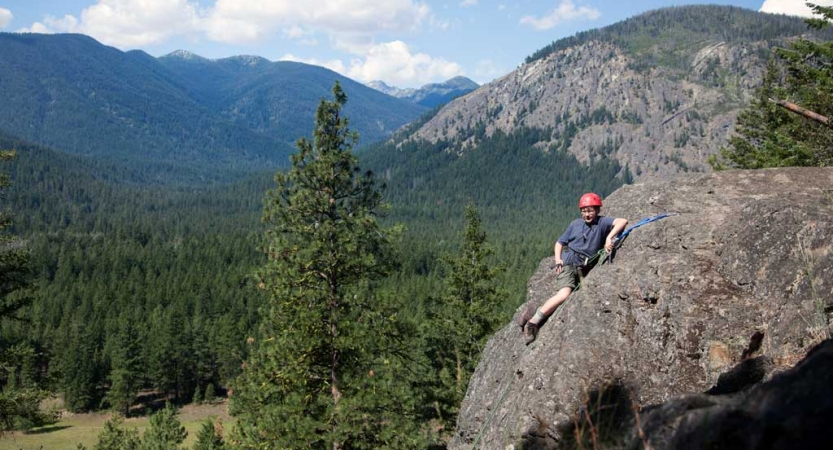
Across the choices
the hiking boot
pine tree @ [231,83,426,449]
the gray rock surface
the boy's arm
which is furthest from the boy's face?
pine tree @ [231,83,426,449]

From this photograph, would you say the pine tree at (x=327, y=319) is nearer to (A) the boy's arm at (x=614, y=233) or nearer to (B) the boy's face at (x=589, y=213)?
(B) the boy's face at (x=589, y=213)

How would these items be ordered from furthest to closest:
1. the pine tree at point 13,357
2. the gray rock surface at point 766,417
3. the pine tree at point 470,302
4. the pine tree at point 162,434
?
1. the pine tree at point 162,434
2. the pine tree at point 470,302
3. the pine tree at point 13,357
4. the gray rock surface at point 766,417

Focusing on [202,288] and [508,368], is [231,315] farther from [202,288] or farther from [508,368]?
[508,368]

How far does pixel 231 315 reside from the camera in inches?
3558

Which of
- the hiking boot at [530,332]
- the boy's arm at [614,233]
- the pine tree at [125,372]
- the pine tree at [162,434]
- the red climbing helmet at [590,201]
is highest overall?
the red climbing helmet at [590,201]

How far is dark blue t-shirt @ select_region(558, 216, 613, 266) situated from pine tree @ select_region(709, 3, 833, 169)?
3.82 m

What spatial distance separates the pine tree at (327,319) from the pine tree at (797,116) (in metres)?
11.2

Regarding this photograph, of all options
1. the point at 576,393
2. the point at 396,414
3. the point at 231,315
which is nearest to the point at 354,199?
the point at 396,414

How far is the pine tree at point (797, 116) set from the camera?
15.6 m

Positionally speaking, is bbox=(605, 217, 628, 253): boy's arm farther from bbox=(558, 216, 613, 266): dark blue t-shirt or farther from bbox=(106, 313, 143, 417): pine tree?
bbox=(106, 313, 143, 417): pine tree

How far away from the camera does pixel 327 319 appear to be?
599 inches

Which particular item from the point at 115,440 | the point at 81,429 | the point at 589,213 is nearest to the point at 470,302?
the point at 589,213

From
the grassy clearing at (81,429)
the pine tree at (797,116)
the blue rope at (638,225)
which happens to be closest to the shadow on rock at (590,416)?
the blue rope at (638,225)

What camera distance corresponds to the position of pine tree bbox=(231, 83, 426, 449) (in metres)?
14.4
